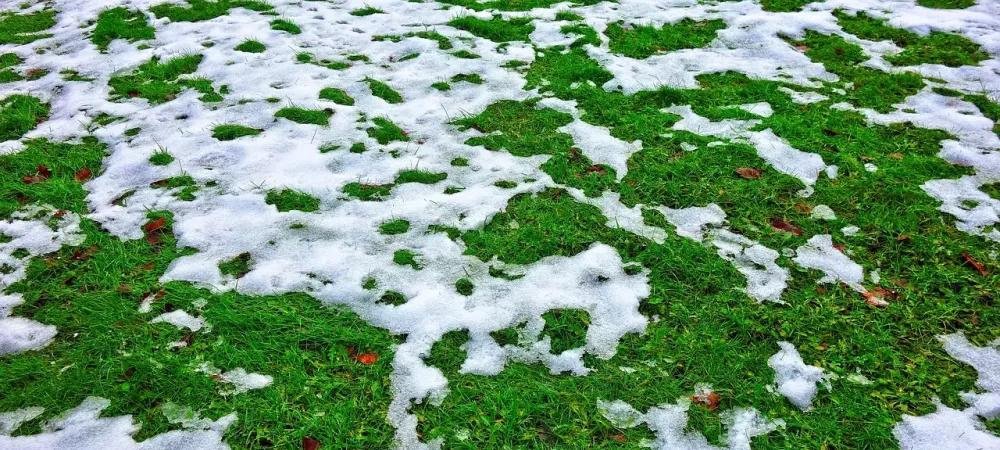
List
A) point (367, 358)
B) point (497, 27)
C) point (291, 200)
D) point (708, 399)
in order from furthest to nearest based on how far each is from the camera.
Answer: point (497, 27), point (291, 200), point (367, 358), point (708, 399)

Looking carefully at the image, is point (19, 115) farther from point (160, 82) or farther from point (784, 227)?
point (784, 227)

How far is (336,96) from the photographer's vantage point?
207 inches

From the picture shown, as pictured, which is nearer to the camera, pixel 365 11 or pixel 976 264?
pixel 976 264

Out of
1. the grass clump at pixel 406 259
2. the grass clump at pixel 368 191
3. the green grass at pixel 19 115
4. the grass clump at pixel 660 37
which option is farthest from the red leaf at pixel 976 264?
the green grass at pixel 19 115

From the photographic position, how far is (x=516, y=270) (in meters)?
3.44

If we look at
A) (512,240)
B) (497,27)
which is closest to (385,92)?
(497,27)

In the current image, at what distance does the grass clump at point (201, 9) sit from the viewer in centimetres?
694

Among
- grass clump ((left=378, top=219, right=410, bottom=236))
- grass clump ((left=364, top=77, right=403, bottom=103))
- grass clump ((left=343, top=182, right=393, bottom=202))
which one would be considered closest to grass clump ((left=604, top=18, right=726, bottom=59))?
grass clump ((left=364, top=77, right=403, bottom=103))

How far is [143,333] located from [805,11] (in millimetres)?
7294

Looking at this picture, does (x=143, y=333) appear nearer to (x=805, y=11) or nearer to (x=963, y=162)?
(x=963, y=162)

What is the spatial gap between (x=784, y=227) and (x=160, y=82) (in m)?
5.81

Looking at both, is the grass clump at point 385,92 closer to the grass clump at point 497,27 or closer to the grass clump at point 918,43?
the grass clump at point 497,27

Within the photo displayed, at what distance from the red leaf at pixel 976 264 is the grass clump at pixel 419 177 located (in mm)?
3432

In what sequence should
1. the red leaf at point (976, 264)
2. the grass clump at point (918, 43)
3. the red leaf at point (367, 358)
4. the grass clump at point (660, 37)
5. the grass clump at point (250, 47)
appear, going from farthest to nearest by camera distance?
the grass clump at point (250, 47) < the grass clump at point (660, 37) < the grass clump at point (918, 43) < the red leaf at point (976, 264) < the red leaf at point (367, 358)
